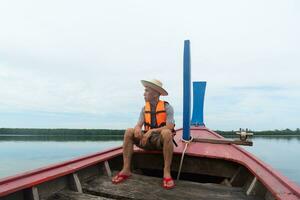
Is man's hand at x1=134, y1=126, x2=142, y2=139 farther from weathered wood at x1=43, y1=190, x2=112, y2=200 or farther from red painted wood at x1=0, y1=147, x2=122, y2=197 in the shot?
weathered wood at x1=43, y1=190, x2=112, y2=200

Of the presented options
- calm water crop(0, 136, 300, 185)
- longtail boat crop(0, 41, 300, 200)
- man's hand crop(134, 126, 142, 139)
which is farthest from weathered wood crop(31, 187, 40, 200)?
calm water crop(0, 136, 300, 185)

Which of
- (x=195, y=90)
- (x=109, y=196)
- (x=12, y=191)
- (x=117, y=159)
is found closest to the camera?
(x=12, y=191)

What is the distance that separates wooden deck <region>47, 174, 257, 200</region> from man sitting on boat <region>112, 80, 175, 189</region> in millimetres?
152

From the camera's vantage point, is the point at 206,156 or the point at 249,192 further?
the point at 206,156

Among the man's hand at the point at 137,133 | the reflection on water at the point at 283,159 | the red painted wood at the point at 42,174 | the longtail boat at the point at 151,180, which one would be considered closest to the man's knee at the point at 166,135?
the man's hand at the point at 137,133

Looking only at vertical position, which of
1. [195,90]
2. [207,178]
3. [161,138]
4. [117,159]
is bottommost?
[207,178]

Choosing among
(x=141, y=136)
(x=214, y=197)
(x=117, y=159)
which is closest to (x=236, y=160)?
(x=214, y=197)

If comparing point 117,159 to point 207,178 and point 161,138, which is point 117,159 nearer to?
point 161,138

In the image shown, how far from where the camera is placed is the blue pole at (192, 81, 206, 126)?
959 centimetres

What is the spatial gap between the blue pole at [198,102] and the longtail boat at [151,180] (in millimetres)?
5081

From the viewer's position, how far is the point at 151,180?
3.23 metres

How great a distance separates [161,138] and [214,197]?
837mm

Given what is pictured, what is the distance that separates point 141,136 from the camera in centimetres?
334

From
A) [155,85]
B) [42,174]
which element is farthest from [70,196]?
[155,85]
